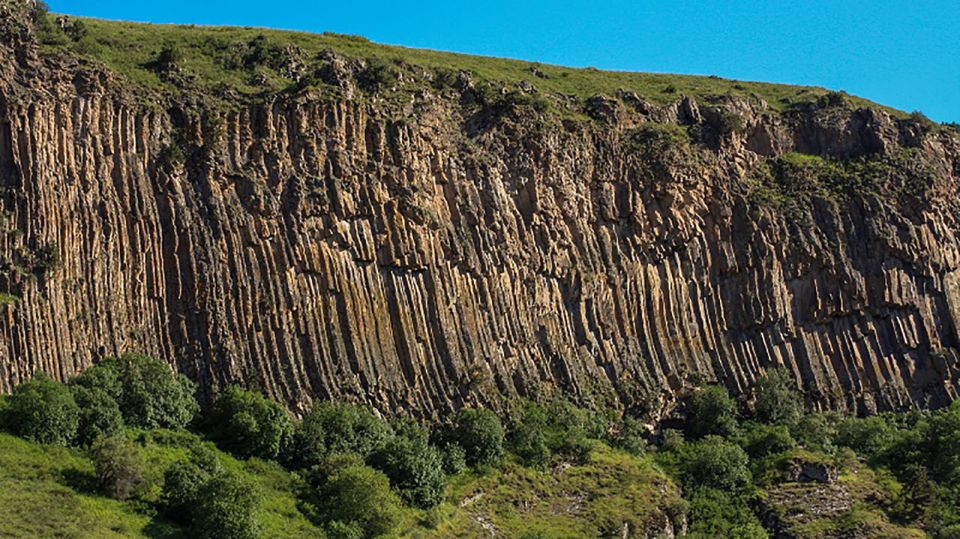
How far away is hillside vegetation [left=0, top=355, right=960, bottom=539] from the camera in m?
34.6

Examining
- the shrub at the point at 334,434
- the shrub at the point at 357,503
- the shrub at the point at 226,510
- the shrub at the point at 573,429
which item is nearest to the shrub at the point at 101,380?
the shrub at the point at 226,510

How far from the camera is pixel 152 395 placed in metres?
39.6

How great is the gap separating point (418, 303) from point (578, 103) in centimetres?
1628

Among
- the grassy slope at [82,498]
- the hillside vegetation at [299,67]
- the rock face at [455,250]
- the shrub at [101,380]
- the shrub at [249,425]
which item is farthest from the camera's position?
the hillside vegetation at [299,67]

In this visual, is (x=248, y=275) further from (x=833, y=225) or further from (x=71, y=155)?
(x=833, y=225)

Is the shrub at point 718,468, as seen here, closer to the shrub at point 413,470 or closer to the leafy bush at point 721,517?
the leafy bush at point 721,517

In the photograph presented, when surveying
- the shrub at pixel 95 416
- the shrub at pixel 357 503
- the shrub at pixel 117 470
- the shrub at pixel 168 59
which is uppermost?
the shrub at pixel 168 59

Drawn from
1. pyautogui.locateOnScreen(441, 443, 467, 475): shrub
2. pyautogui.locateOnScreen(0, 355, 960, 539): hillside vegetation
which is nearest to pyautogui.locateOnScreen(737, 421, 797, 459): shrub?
pyautogui.locateOnScreen(0, 355, 960, 539): hillside vegetation

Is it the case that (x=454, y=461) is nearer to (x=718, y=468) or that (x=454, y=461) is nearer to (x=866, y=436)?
(x=718, y=468)

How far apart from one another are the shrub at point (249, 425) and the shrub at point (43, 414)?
17.6ft

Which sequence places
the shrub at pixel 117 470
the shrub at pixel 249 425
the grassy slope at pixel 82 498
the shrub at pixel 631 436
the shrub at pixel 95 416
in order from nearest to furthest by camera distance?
the grassy slope at pixel 82 498 → the shrub at pixel 117 470 → the shrub at pixel 95 416 → the shrub at pixel 249 425 → the shrub at pixel 631 436

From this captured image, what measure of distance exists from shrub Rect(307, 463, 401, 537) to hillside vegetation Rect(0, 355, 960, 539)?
2.5 inches

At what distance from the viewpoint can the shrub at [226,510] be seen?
109 feet

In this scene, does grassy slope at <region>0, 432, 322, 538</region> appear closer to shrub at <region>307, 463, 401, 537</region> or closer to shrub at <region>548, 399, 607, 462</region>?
shrub at <region>307, 463, 401, 537</region>
